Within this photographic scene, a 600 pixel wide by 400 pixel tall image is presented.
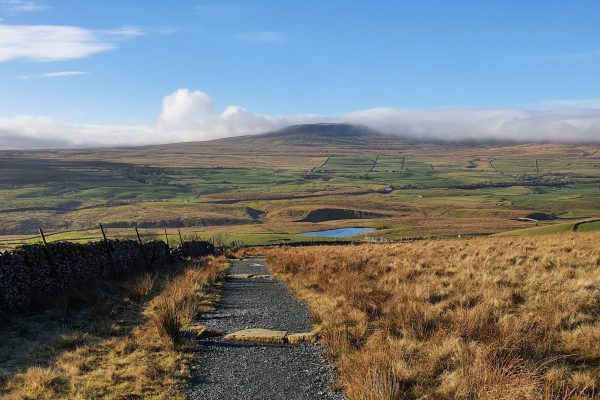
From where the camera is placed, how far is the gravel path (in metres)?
8.02

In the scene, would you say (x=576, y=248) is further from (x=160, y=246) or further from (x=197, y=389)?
(x=160, y=246)

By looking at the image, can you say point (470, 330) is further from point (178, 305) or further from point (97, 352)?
point (178, 305)

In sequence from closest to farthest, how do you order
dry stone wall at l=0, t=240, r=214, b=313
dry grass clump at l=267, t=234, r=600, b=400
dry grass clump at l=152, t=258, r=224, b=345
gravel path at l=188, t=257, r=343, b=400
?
1. dry grass clump at l=267, t=234, r=600, b=400
2. gravel path at l=188, t=257, r=343, b=400
3. dry grass clump at l=152, t=258, r=224, b=345
4. dry stone wall at l=0, t=240, r=214, b=313

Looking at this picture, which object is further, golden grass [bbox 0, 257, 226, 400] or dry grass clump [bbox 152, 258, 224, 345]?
dry grass clump [bbox 152, 258, 224, 345]

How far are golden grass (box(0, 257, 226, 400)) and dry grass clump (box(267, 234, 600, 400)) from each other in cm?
341

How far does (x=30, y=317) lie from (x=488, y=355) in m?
13.0

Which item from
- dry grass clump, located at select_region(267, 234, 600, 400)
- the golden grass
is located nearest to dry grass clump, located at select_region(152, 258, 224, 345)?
the golden grass

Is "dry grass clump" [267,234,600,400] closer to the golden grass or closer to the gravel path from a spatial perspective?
the gravel path

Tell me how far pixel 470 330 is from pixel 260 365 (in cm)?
422

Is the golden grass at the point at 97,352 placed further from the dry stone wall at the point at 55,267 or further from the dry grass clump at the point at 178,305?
the dry stone wall at the point at 55,267

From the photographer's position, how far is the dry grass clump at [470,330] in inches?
268

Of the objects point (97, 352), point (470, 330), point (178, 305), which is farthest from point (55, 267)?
point (470, 330)

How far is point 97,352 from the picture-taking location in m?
10.6

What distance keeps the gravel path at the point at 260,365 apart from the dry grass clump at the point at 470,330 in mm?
465
